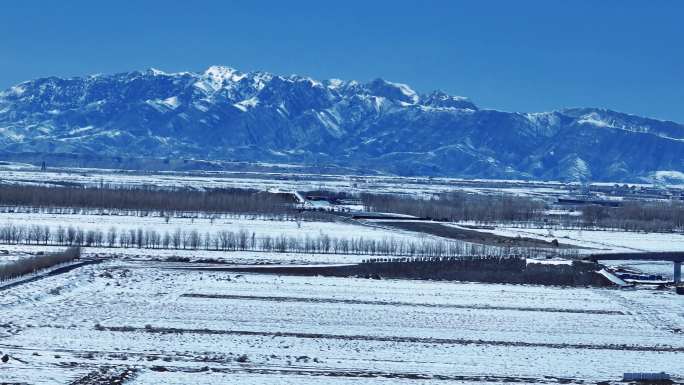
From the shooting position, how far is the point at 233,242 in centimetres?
5766

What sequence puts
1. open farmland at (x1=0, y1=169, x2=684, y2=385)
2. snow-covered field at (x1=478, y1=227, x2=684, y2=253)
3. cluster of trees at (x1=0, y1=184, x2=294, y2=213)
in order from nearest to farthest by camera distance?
open farmland at (x1=0, y1=169, x2=684, y2=385), snow-covered field at (x1=478, y1=227, x2=684, y2=253), cluster of trees at (x1=0, y1=184, x2=294, y2=213)

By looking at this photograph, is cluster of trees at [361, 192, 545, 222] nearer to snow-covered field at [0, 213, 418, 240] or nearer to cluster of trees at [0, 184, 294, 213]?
cluster of trees at [0, 184, 294, 213]

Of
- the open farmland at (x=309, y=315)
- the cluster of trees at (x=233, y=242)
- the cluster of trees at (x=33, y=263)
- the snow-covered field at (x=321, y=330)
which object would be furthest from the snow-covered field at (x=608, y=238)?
the cluster of trees at (x=33, y=263)

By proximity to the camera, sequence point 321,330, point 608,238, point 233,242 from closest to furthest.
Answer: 1. point 321,330
2. point 233,242
3. point 608,238

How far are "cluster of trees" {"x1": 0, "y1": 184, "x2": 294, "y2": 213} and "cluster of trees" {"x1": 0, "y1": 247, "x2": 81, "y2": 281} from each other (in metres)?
44.0

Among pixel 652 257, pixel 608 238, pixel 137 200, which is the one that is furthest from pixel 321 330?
pixel 137 200

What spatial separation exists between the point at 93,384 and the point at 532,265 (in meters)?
32.1

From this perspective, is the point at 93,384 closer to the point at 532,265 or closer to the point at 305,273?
the point at 305,273

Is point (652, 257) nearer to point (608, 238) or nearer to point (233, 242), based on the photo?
point (233, 242)

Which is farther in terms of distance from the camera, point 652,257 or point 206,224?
point 206,224

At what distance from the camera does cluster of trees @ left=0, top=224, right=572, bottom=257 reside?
55522mm

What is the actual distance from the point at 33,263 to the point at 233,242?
57.9 ft

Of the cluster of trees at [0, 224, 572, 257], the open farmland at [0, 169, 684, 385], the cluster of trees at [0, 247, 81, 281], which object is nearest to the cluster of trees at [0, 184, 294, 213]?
the open farmland at [0, 169, 684, 385]

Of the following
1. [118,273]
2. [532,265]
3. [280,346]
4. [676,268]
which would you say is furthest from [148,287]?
[676,268]
